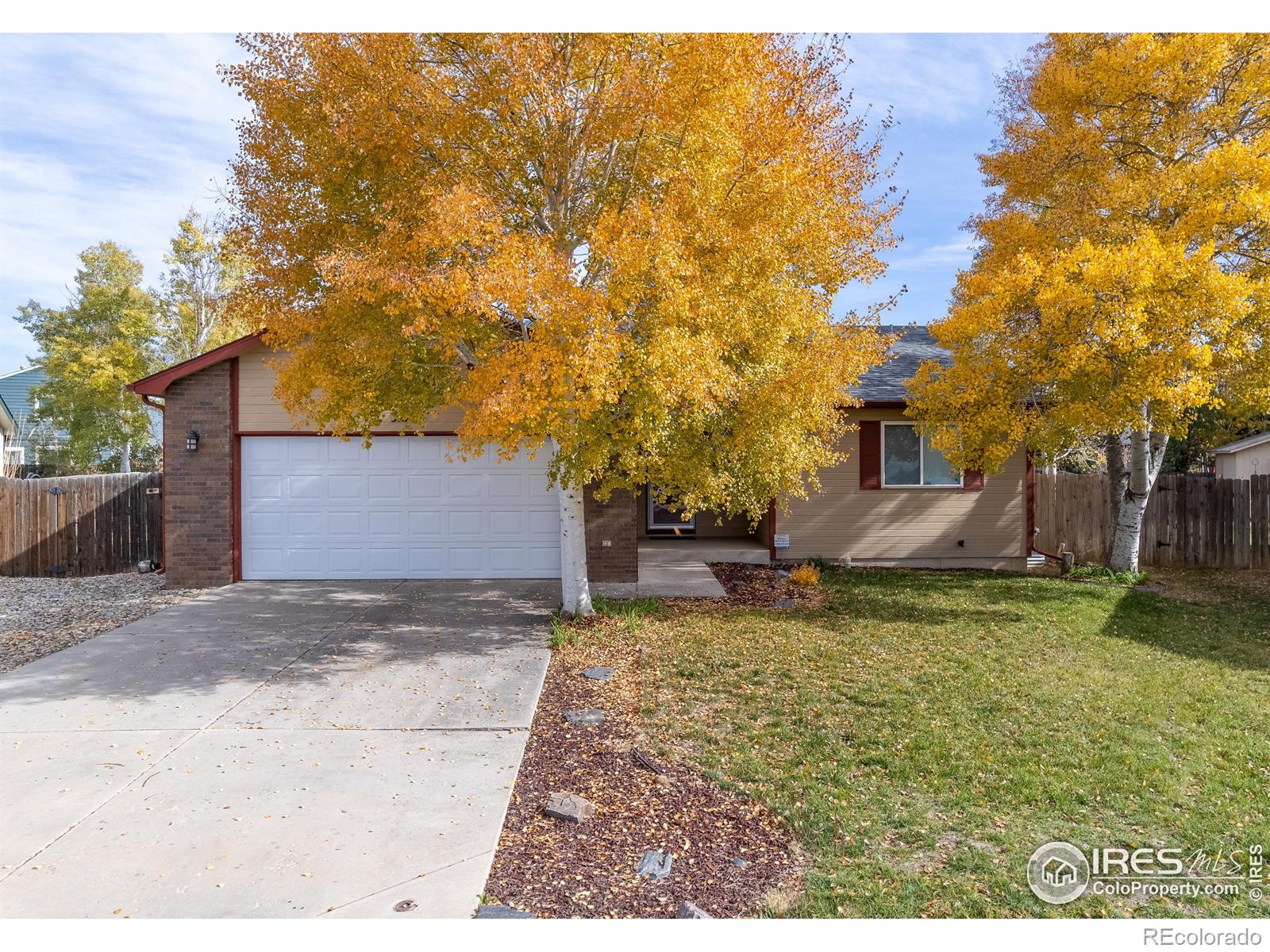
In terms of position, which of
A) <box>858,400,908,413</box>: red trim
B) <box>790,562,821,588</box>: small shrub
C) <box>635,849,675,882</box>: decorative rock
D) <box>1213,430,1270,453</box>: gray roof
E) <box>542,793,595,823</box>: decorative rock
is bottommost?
<box>635,849,675,882</box>: decorative rock

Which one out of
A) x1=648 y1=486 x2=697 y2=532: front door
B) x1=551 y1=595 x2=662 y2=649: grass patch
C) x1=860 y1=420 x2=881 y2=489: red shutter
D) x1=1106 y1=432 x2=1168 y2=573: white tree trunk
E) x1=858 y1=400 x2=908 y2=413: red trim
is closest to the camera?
x1=551 y1=595 x2=662 y2=649: grass patch

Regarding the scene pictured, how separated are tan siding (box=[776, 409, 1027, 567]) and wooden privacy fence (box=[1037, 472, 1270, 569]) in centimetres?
138

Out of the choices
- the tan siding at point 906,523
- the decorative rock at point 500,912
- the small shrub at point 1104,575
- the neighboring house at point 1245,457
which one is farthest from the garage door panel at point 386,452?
the neighboring house at point 1245,457

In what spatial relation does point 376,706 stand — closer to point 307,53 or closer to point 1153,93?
point 307,53

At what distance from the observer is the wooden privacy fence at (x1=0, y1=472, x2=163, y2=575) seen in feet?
41.9

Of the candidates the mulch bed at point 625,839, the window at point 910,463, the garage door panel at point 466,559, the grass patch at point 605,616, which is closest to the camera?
the mulch bed at point 625,839

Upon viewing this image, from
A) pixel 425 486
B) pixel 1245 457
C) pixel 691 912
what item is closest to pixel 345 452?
pixel 425 486

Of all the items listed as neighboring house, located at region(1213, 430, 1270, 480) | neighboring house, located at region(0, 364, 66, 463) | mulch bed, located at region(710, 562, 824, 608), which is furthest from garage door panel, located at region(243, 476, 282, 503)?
neighboring house, located at region(1213, 430, 1270, 480)

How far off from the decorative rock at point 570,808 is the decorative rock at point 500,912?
2.82 ft

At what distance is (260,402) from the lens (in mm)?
11375

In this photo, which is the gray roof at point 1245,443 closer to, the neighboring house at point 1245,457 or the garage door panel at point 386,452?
the neighboring house at point 1245,457

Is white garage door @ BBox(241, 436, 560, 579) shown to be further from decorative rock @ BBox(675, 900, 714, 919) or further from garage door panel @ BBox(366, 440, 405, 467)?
decorative rock @ BBox(675, 900, 714, 919)

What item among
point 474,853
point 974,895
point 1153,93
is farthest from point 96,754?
point 1153,93

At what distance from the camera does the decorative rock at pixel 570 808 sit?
4258 millimetres
